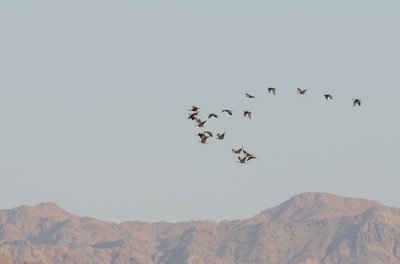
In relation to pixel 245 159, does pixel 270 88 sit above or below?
above

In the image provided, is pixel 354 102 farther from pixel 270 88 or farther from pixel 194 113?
pixel 194 113

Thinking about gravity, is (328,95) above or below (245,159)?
above

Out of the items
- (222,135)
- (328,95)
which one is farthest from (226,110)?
(328,95)

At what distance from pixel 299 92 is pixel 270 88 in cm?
267

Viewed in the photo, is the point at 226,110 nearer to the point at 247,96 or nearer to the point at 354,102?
the point at 247,96

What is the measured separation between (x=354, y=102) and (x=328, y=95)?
316 centimetres

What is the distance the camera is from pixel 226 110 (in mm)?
89688

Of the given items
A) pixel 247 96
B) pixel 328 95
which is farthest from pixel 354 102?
pixel 247 96

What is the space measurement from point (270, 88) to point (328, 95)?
5311 millimetres

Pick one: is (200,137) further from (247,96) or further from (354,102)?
(354,102)

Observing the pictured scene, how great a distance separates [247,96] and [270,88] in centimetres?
396

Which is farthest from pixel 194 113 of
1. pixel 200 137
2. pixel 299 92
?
pixel 299 92

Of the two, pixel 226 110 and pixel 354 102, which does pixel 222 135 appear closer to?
pixel 226 110

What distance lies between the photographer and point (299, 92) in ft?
293
